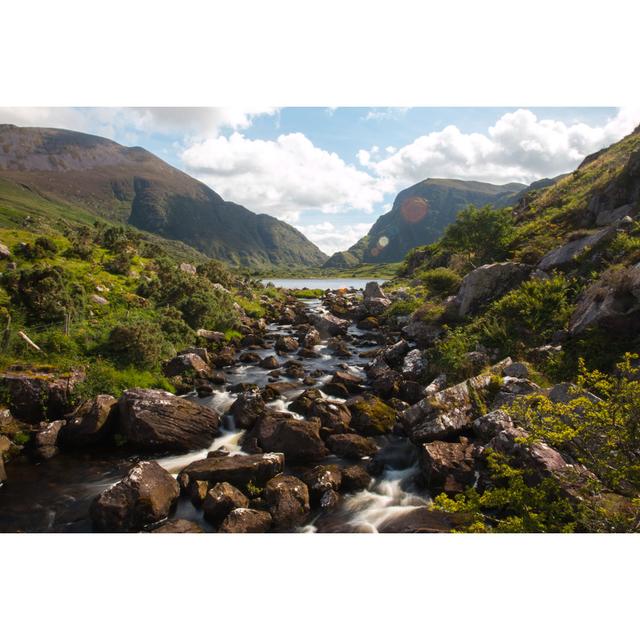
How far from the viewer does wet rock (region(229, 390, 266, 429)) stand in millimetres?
17688

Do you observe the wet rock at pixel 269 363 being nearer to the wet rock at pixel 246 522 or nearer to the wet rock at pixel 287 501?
the wet rock at pixel 287 501

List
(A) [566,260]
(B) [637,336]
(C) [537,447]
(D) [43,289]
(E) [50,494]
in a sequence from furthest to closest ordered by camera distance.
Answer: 1. (A) [566,260]
2. (D) [43,289]
3. (B) [637,336]
4. (E) [50,494]
5. (C) [537,447]

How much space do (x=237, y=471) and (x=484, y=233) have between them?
36.7 m

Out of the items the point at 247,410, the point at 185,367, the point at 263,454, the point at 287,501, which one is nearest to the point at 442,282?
the point at 185,367

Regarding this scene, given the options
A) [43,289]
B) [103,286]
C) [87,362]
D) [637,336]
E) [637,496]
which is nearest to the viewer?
[637,496]

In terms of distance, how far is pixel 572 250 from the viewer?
982 inches

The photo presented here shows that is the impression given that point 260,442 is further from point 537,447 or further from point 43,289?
point 43,289

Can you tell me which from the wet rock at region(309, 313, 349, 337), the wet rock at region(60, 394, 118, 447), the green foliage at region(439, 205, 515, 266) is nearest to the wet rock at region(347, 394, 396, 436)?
the wet rock at region(60, 394, 118, 447)

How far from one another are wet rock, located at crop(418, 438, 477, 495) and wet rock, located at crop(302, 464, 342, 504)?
10.3ft

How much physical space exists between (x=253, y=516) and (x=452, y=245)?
133 ft

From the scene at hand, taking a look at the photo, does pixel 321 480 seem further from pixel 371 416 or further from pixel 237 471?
pixel 371 416

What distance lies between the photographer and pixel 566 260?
24547 millimetres

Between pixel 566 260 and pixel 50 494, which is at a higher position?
pixel 566 260

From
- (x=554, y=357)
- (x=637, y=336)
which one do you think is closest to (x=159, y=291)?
(x=554, y=357)
